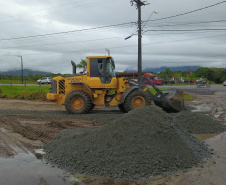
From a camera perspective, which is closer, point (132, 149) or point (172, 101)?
point (132, 149)

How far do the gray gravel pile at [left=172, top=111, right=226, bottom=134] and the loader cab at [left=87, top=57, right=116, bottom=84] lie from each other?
13.2 feet

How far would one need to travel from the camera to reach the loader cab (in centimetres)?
1252

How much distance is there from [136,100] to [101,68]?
212cm

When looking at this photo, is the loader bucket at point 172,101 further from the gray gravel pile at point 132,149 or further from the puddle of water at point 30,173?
the puddle of water at point 30,173

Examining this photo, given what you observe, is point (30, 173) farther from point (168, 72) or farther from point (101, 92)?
point (168, 72)

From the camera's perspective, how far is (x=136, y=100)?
12477 millimetres

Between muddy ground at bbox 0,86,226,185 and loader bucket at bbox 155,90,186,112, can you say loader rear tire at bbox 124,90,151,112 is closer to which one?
loader bucket at bbox 155,90,186,112

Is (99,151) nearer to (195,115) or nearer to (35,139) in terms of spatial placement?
(35,139)

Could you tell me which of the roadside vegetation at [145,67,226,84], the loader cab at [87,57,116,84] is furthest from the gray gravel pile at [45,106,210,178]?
the roadside vegetation at [145,67,226,84]

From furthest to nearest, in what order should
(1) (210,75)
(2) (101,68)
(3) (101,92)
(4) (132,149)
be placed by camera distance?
(1) (210,75) → (3) (101,92) → (2) (101,68) → (4) (132,149)

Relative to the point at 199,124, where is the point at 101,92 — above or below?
above

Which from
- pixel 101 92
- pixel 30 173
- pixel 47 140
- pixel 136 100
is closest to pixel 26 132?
pixel 47 140

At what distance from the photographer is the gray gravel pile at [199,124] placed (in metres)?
9.10

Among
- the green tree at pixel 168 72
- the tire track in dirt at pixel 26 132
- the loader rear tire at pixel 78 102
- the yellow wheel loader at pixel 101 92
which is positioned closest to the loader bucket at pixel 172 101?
the yellow wheel loader at pixel 101 92
